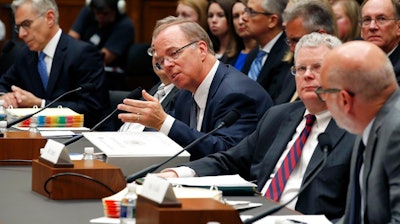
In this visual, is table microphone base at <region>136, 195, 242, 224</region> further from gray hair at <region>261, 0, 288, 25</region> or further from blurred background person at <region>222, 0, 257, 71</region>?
blurred background person at <region>222, 0, 257, 71</region>

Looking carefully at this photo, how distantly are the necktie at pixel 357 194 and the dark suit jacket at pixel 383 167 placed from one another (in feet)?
0.19

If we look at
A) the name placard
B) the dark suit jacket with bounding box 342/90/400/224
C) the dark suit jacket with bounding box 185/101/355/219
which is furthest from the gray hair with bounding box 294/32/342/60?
the name placard

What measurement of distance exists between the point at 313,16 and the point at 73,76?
2009 mm

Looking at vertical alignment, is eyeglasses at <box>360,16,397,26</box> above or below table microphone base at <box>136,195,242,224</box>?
above

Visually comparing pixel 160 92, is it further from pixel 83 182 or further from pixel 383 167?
pixel 383 167

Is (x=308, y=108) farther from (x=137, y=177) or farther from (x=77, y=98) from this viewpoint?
(x=77, y=98)

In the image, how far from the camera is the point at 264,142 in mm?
4012

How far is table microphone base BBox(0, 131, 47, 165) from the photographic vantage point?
4117 millimetres

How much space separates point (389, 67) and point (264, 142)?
3.98ft

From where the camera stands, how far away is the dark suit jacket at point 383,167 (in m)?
2.78

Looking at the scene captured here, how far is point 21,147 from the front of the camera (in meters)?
4.14

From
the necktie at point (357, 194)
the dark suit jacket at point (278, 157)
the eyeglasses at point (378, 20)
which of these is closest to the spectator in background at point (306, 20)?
the eyeglasses at point (378, 20)

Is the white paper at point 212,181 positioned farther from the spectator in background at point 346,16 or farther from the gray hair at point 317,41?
the spectator in background at point 346,16

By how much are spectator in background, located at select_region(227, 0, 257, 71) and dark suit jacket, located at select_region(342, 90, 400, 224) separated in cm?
412
